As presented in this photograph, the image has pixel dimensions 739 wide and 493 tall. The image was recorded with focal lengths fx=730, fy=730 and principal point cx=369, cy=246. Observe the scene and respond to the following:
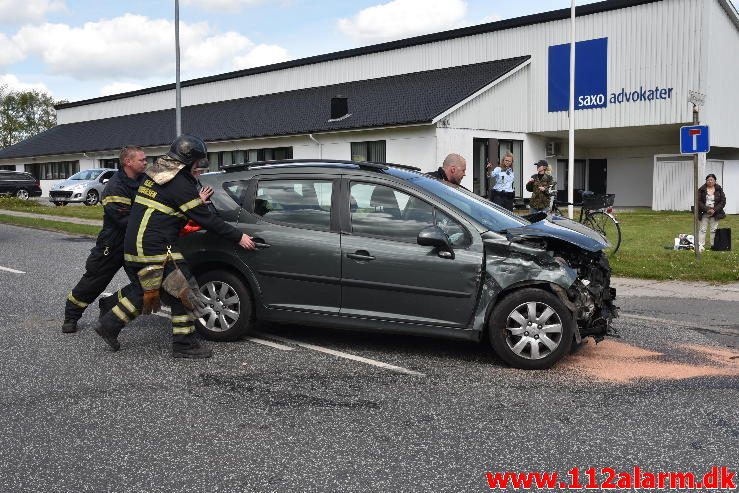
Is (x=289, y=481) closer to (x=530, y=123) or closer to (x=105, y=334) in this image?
(x=105, y=334)

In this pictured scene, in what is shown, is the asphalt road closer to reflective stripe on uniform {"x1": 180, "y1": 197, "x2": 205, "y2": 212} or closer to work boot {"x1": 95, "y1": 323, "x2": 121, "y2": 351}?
work boot {"x1": 95, "y1": 323, "x2": 121, "y2": 351}

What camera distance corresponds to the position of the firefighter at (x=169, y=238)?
5.92 metres

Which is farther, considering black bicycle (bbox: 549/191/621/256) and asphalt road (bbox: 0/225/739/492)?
black bicycle (bbox: 549/191/621/256)

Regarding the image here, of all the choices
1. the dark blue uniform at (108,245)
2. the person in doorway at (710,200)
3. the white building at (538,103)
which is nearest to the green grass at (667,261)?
the person in doorway at (710,200)

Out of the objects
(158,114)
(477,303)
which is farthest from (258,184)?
(158,114)

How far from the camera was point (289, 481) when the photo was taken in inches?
144

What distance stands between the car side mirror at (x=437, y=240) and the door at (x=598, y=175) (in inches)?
1092

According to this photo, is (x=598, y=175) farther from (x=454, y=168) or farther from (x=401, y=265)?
(x=401, y=265)

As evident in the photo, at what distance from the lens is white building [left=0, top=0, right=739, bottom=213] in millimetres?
25047

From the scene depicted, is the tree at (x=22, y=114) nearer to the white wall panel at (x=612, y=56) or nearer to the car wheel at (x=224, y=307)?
the white wall panel at (x=612, y=56)

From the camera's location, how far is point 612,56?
2606cm

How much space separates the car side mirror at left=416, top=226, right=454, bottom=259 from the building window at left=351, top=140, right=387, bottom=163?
2126 centimetres

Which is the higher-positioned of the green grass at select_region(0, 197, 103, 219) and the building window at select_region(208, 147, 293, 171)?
the building window at select_region(208, 147, 293, 171)

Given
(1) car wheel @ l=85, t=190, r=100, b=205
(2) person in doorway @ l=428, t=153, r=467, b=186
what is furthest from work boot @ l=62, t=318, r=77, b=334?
(1) car wheel @ l=85, t=190, r=100, b=205
